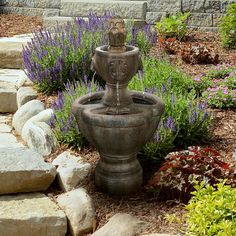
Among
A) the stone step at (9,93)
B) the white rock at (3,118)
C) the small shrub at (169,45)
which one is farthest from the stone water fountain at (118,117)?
the small shrub at (169,45)

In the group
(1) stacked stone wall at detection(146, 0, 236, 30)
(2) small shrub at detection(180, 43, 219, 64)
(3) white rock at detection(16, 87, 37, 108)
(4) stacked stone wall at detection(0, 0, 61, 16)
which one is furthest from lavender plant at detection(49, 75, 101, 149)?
(4) stacked stone wall at detection(0, 0, 61, 16)

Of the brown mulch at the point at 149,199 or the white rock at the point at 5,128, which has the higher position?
the brown mulch at the point at 149,199

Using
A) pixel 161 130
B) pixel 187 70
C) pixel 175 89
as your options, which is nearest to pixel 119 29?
pixel 161 130

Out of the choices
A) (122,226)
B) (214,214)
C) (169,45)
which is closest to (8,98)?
(169,45)

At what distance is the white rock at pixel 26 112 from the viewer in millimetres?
5633

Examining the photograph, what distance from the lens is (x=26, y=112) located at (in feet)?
18.7

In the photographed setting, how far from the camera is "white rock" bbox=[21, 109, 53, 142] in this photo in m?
5.26

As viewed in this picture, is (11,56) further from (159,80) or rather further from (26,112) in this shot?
(159,80)

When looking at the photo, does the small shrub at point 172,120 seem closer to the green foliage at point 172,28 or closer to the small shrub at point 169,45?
the small shrub at point 169,45

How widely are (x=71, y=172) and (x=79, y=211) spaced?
43 cm

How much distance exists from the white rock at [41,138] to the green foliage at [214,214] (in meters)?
1.89

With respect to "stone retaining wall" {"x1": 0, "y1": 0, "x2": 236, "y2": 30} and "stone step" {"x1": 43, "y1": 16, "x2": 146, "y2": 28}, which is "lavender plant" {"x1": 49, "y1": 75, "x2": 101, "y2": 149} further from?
"stone retaining wall" {"x1": 0, "y1": 0, "x2": 236, "y2": 30}

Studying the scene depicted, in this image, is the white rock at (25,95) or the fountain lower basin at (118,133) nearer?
the fountain lower basin at (118,133)

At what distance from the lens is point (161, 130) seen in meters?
4.38
